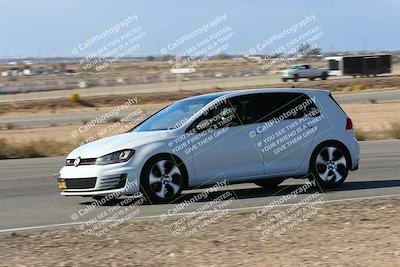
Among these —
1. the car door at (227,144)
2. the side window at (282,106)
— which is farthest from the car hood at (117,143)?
the side window at (282,106)

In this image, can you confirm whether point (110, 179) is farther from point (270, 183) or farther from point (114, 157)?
point (270, 183)

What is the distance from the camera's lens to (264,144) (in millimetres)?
12969

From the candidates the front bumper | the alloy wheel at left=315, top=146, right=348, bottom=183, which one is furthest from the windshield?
the alloy wheel at left=315, top=146, right=348, bottom=183

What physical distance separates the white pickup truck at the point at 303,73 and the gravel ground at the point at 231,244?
66.8m

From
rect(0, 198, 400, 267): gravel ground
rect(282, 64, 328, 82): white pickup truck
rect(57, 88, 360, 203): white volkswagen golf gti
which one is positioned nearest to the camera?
Result: rect(0, 198, 400, 267): gravel ground

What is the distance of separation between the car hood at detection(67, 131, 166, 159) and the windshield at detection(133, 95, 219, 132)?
0.97ft

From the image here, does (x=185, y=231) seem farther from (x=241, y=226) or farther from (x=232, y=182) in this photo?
(x=232, y=182)

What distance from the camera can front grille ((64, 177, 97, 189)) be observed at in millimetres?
12156

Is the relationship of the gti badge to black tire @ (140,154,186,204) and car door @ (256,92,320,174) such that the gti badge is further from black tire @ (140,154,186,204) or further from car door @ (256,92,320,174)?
car door @ (256,92,320,174)

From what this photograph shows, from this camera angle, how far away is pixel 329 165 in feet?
44.6

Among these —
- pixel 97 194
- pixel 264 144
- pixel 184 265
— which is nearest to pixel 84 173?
pixel 97 194

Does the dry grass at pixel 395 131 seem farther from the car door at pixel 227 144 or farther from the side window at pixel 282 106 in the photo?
the car door at pixel 227 144

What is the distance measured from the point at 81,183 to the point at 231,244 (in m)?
4.11

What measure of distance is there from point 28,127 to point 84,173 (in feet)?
95.5
